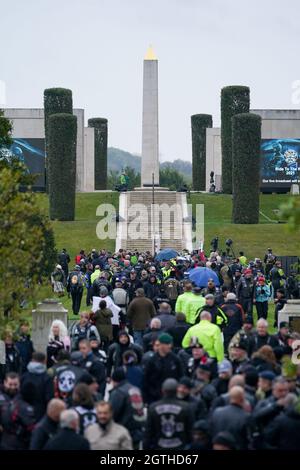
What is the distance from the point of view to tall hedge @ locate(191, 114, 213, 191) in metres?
74.5

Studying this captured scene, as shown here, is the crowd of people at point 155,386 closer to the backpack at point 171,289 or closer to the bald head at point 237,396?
the bald head at point 237,396

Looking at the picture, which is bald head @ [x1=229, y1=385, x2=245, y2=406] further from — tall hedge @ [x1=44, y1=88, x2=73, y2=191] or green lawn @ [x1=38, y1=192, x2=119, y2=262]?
tall hedge @ [x1=44, y1=88, x2=73, y2=191]

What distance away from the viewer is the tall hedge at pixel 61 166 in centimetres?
5609

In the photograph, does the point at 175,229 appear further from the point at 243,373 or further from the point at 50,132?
the point at 243,373

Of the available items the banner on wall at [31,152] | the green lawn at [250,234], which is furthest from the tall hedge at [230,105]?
the banner on wall at [31,152]

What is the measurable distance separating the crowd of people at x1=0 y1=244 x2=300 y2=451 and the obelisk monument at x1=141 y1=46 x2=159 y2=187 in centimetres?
4099

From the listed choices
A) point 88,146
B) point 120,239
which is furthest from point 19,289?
point 88,146

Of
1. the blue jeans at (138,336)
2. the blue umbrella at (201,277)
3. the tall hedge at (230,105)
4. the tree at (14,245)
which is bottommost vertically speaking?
the blue jeans at (138,336)

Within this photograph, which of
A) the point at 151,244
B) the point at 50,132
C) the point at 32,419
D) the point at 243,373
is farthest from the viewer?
the point at 50,132

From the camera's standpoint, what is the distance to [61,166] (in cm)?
5628

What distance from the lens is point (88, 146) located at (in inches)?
2977

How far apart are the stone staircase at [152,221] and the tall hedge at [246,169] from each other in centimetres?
223

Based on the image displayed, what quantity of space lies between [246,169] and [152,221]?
4.48 m
